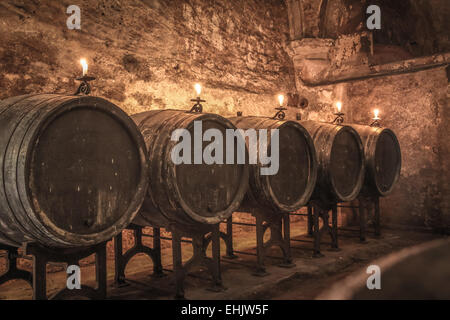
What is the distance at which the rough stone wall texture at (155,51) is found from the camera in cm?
415

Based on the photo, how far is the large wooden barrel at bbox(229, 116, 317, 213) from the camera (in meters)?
4.06

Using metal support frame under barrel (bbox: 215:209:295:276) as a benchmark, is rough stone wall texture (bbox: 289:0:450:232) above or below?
above

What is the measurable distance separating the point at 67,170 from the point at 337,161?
3396 millimetres

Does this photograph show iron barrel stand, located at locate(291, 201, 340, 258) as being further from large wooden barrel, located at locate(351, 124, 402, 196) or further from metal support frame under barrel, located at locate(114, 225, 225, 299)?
metal support frame under barrel, located at locate(114, 225, 225, 299)

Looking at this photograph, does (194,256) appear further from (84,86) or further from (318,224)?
(318,224)

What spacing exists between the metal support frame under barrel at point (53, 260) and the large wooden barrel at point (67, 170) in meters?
0.13

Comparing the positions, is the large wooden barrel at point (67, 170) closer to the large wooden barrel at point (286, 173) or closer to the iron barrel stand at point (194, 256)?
the iron barrel stand at point (194, 256)

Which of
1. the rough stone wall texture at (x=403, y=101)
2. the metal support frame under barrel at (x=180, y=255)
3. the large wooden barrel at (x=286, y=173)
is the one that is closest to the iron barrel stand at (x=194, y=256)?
the metal support frame under barrel at (x=180, y=255)

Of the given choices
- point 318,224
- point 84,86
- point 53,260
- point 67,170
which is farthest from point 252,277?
point 84,86

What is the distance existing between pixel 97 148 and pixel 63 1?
96.3 inches

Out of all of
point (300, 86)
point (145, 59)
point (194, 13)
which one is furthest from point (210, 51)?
point (300, 86)

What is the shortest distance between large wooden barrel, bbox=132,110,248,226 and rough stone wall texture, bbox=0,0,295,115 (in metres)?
1.33

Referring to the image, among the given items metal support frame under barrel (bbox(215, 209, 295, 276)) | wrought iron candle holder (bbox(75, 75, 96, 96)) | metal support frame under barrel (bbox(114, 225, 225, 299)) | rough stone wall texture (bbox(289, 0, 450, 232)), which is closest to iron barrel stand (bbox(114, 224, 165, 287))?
metal support frame under barrel (bbox(114, 225, 225, 299))
